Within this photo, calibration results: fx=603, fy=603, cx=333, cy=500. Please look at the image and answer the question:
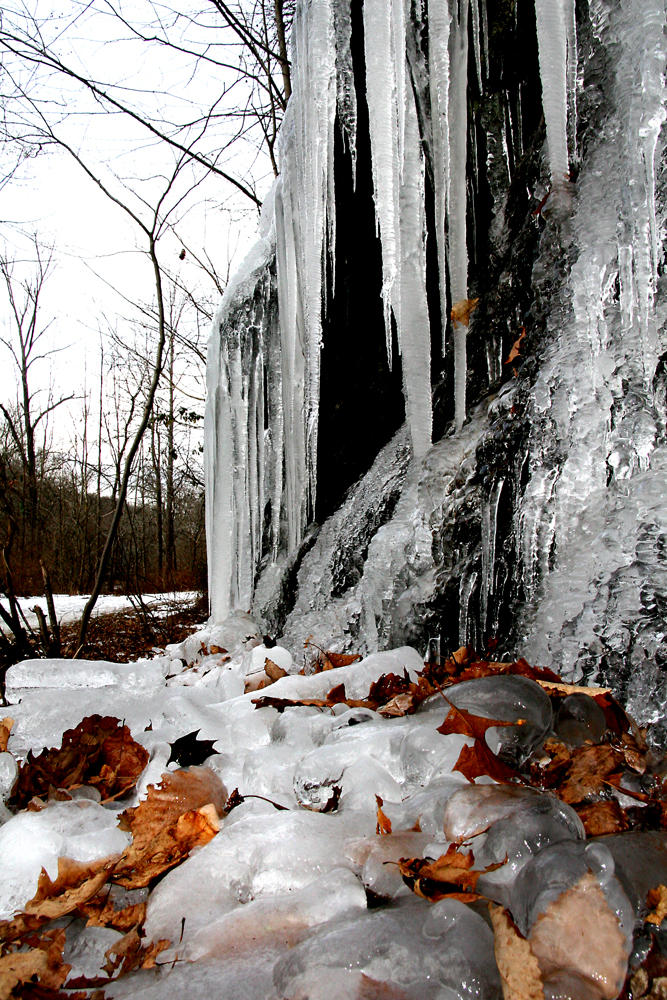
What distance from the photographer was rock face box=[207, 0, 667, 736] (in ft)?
4.83

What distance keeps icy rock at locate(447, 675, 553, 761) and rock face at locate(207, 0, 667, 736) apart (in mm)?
348

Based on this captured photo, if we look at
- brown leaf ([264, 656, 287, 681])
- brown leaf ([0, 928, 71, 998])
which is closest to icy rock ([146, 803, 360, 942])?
brown leaf ([0, 928, 71, 998])

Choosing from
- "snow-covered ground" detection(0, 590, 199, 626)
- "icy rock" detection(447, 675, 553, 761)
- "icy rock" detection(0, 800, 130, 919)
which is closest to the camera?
"icy rock" detection(0, 800, 130, 919)

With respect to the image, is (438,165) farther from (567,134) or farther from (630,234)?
(630,234)

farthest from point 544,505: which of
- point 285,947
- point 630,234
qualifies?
point 285,947

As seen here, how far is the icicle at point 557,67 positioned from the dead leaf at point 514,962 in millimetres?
1854

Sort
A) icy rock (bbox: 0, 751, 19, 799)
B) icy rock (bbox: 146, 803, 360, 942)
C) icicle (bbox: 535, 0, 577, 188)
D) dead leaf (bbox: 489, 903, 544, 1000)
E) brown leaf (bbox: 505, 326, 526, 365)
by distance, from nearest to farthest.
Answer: dead leaf (bbox: 489, 903, 544, 1000)
icy rock (bbox: 146, 803, 360, 942)
icy rock (bbox: 0, 751, 19, 799)
icicle (bbox: 535, 0, 577, 188)
brown leaf (bbox: 505, 326, 526, 365)

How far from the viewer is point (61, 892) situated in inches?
33.7

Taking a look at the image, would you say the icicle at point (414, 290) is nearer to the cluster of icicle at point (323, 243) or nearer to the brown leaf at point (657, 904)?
the cluster of icicle at point (323, 243)

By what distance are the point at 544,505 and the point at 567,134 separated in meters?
1.10

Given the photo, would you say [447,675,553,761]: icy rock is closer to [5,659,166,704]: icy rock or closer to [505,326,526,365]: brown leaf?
[505,326,526,365]: brown leaf

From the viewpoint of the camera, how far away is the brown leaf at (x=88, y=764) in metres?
1.21

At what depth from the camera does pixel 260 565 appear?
3615 mm

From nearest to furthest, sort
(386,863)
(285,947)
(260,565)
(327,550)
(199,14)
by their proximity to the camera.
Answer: (285,947) < (386,863) < (327,550) < (260,565) < (199,14)
